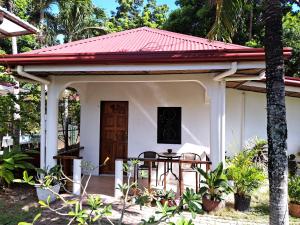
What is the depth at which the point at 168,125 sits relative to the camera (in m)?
10.4

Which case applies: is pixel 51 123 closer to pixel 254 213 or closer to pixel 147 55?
pixel 147 55

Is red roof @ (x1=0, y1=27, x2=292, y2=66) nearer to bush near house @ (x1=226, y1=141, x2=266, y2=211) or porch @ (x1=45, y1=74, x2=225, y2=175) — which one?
porch @ (x1=45, y1=74, x2=225, y2=175)

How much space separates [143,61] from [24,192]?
15.2ft

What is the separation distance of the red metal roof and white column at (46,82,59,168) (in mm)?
977

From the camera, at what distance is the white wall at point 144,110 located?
402 inches

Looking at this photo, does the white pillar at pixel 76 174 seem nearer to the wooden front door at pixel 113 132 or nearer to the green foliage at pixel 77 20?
the wooden front door at pixel 113 132

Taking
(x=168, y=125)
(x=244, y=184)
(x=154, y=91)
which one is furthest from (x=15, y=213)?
(x=154, y=91)

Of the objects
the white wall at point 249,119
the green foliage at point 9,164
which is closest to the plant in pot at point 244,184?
the white wall at point 249,119

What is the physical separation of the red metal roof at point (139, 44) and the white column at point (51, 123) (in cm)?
98

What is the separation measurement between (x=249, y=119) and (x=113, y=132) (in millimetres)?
4688

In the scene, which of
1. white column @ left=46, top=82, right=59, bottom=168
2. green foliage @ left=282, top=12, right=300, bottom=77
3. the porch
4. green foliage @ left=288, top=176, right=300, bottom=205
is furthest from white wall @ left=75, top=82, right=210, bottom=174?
green foliage @ left=282, top=12, right=300, bottom=77

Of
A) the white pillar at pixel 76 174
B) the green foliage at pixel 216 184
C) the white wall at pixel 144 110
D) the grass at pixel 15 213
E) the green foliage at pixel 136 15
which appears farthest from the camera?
the green foliage at pixel 136 15

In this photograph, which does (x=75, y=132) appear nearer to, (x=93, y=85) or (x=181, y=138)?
(x=93, y=85)

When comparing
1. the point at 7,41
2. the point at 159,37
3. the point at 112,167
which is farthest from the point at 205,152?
the point at 7,41
